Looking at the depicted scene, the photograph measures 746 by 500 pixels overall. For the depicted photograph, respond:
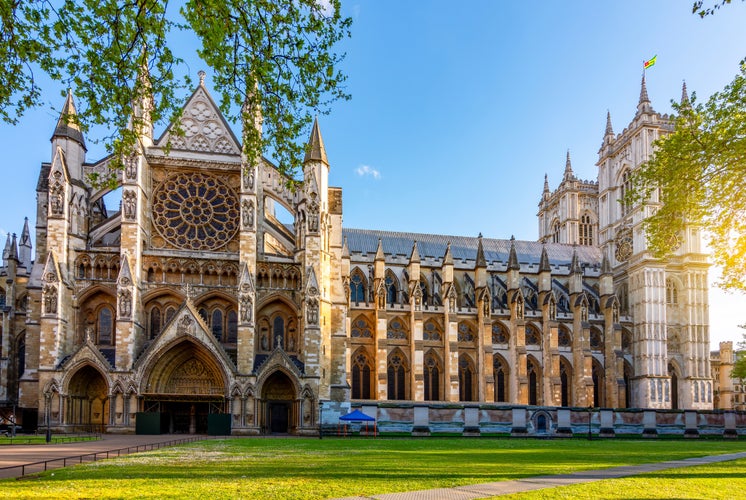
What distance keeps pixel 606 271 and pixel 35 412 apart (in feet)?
151

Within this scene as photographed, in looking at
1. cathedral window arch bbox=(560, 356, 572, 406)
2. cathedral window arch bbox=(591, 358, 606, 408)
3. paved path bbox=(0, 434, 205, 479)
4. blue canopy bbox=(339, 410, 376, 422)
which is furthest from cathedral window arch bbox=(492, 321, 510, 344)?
paved path bbox=(0, 434, 205, 479)

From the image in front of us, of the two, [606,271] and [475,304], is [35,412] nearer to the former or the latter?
[475,304]

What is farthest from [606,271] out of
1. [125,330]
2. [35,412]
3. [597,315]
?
[35,412]

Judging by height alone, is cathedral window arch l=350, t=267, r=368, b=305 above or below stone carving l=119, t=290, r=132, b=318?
above

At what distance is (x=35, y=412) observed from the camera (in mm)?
37938

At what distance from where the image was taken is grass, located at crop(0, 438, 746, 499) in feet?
44.8

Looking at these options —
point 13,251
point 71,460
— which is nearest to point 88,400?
point 13,251

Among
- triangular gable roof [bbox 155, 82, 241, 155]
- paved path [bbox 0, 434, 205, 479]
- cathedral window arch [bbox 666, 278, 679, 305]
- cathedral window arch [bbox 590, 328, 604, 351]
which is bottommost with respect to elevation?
paved path [bbox 0, 434, 205, 479]

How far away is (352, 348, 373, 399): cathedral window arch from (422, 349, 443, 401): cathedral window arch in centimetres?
475

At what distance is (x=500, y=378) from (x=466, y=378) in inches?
122

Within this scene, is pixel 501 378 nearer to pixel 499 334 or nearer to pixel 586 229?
pixel 499 334

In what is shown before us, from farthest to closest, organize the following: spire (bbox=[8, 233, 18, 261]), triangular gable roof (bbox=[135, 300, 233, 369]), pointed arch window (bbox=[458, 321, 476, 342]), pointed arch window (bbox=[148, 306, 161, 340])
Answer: pointed arch window (bbox=[458, 321, 476, 342]) → spire (bbox=[8, 233, 18, 261]) → pointed arch window (bbox=[148, 306, 161, 340]) → triangular gable roof (bbox=[135, 300, 233, 369])

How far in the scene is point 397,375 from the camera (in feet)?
179

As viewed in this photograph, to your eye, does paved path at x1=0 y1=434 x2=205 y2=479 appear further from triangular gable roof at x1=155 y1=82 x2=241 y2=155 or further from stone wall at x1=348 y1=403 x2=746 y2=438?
triangular gable roof at x1=155 y1=82 x2=241 y2=155
